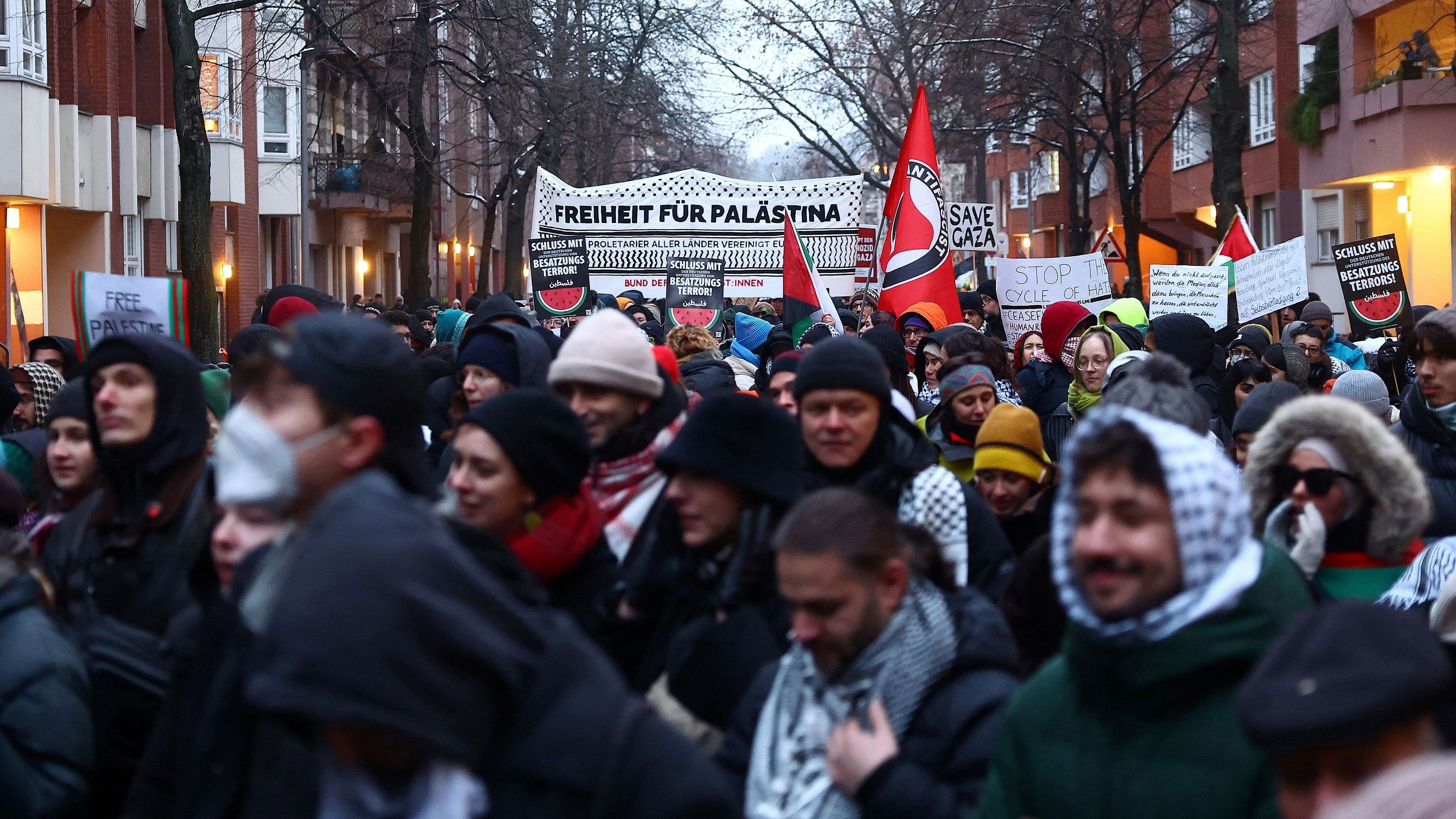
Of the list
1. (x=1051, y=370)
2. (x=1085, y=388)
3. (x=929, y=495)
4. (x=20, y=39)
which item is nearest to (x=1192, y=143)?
(x=20, y=39)

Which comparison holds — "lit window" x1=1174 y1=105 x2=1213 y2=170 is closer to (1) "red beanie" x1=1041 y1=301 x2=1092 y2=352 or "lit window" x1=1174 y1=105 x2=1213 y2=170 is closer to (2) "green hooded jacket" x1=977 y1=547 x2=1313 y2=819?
(1) "red beanie" x1=1041 y1=301 x2=1092 y2=352

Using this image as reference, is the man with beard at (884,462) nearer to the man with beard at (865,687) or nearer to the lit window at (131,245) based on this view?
the man with beard at (865,687)

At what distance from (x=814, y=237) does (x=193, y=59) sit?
7266 mm

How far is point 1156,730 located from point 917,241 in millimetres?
10881

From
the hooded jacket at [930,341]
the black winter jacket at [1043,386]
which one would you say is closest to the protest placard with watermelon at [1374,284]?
the hooded jacket at [930,341]

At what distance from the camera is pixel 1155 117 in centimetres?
3747

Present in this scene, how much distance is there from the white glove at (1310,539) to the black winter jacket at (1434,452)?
1310 mm

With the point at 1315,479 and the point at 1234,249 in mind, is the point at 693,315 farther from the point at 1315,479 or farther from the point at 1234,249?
the point at 1315,479

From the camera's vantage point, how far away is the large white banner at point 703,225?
64.1ft

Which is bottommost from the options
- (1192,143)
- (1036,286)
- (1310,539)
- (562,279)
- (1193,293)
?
(1310,539)

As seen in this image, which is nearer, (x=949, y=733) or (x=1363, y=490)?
(x=949, y=733)

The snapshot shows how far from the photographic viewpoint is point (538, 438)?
404 cm

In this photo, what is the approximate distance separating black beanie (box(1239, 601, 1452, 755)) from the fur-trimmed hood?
1928mm

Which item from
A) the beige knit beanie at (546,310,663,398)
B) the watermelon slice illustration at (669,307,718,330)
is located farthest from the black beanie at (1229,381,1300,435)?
the watermelon slice illustration at (669,307,718,330)
